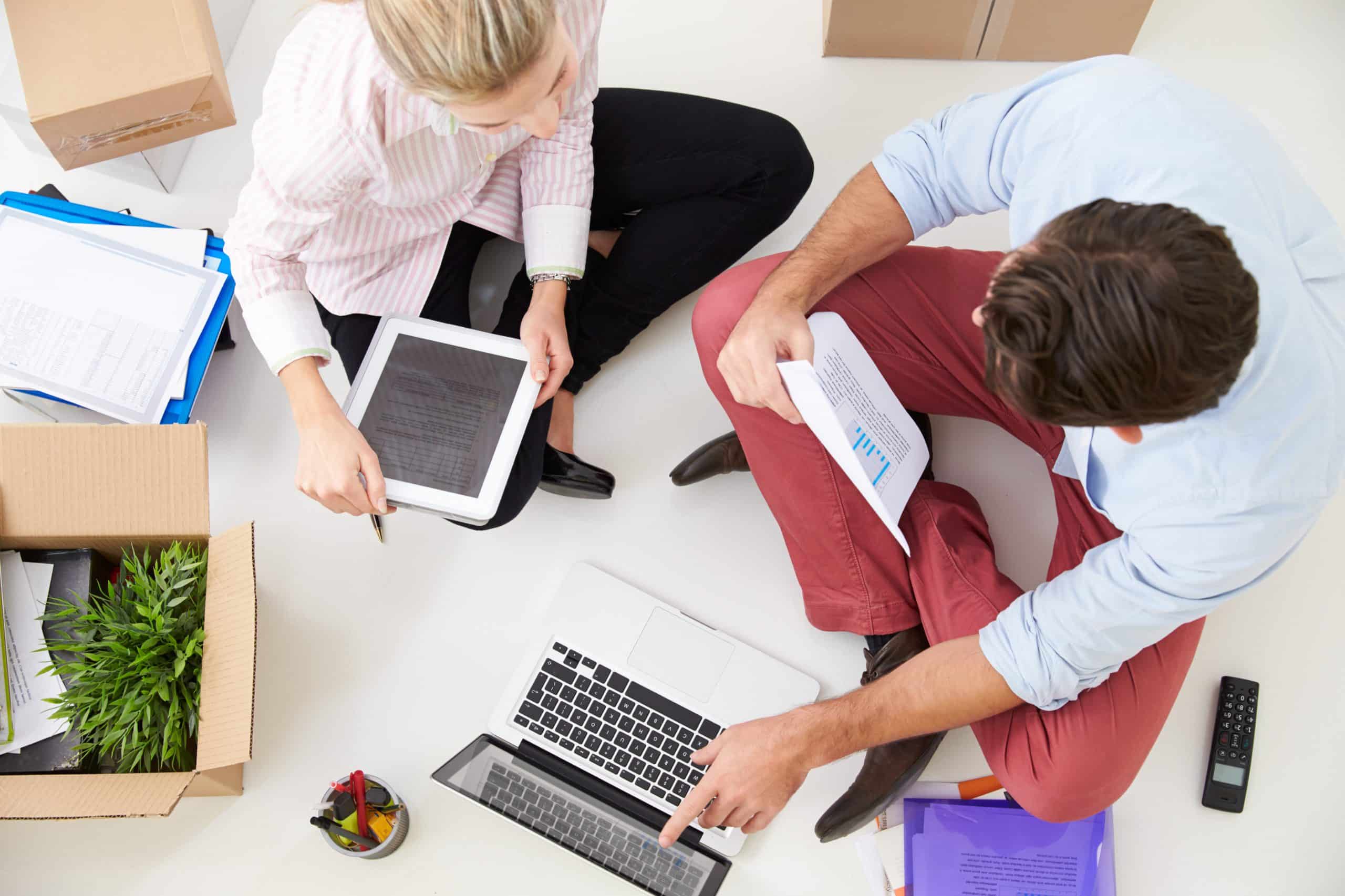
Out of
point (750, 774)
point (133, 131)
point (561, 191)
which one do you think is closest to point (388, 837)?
point (750, 774)

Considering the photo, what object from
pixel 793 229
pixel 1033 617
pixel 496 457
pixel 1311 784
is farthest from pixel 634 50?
pixel 1311 784

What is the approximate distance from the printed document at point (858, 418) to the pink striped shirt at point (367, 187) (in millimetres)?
373

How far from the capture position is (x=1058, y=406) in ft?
2.51

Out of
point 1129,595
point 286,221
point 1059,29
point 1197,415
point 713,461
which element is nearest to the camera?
point 1197,415

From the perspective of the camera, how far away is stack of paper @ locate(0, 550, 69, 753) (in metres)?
1.13

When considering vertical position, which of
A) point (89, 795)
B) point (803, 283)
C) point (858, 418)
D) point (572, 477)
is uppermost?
point (803, 283)

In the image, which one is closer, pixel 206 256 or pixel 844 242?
pixel 844 242

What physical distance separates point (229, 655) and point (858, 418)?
79cm

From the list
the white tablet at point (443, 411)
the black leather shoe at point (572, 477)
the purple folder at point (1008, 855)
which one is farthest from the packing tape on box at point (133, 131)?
the purple folder at point (1008, 855)

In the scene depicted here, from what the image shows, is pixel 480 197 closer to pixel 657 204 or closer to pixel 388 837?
pixel 657 204

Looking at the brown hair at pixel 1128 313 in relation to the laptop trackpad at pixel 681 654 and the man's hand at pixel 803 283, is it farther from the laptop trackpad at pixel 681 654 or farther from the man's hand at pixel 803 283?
the laptop trackpad at pixel 681 654

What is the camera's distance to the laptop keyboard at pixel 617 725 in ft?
4.05

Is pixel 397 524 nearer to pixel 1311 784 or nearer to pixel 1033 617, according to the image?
pixel 1033 617

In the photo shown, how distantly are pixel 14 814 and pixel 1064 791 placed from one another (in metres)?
1.21
